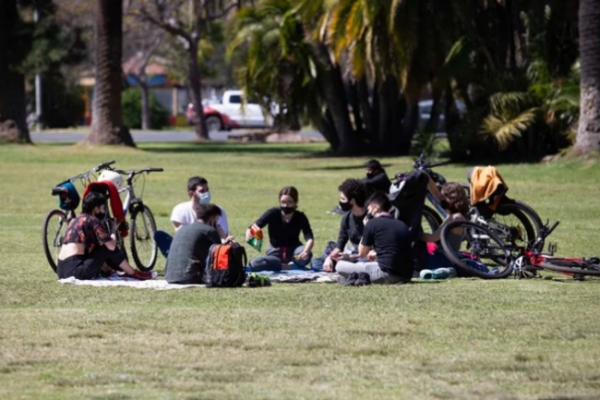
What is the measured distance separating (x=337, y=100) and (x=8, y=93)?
10.5m

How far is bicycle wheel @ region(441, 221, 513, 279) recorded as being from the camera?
42.5 ft

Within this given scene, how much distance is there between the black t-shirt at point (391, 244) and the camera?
1227cm

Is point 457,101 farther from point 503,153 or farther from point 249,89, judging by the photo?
point 249,89

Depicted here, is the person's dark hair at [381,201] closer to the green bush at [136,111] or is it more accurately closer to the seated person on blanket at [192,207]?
the seated person on blanket at [192,207]

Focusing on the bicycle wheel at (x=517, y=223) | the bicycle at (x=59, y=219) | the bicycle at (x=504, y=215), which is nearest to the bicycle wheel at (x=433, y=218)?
the bicycle at (x=504, y=215)

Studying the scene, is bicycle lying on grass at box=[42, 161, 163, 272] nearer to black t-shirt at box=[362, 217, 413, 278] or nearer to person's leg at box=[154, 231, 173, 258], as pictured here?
person's leg at box=[154, 231, 173, 258]

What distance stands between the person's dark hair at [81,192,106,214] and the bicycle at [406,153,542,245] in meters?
3.20

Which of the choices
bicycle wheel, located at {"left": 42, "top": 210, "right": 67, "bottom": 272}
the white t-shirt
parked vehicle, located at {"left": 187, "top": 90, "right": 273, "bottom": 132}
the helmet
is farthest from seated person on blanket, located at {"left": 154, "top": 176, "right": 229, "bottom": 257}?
parked vehicle, located at {"left": 187, "top": 90, "right": 273, "bottom": 132}

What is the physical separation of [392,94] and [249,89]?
3.83 metres

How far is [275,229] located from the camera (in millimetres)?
14430

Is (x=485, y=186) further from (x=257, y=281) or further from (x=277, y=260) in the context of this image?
(x=257, y=281)

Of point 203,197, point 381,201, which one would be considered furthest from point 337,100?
point 381,201

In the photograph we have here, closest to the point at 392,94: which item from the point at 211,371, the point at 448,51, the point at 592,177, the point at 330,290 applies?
the point at 448,51

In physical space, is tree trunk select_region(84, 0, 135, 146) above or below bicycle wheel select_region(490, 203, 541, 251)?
above
